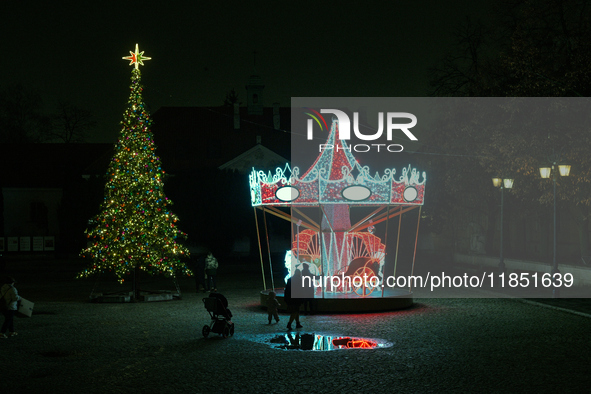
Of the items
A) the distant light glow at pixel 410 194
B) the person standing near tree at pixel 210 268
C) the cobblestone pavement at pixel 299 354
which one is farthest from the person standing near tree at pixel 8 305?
the person standing near tree at pixel 210 268

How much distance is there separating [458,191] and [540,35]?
11326mm

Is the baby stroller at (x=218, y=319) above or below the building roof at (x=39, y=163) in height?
below

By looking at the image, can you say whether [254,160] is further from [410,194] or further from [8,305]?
[8,305]

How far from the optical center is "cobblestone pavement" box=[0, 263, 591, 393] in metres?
8.79

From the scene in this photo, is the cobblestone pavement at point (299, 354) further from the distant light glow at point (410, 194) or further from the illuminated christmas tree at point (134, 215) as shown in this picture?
the illuminated christmas tree at point (134, 215)

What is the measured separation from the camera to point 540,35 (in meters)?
22.5

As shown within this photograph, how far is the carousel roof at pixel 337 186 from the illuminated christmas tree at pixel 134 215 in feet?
13.2

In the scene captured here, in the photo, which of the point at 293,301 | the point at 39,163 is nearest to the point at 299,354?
the point at 293,301

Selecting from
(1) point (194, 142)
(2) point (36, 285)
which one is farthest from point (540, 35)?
(1) point (194, 142)

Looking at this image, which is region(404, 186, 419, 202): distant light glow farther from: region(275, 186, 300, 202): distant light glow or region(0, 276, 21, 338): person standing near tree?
region(0, 276, 21, 338): person standing near tree

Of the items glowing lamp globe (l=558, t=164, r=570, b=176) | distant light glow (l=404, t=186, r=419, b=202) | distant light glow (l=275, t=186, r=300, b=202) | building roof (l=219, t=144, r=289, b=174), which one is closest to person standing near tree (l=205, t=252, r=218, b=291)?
distant light glow (l=275, t=186, r=300, b=202)

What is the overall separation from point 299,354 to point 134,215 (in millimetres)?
11246

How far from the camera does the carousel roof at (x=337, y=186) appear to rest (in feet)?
57.3

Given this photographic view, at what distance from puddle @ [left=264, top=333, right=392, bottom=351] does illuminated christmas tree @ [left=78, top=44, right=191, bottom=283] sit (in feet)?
29.0
